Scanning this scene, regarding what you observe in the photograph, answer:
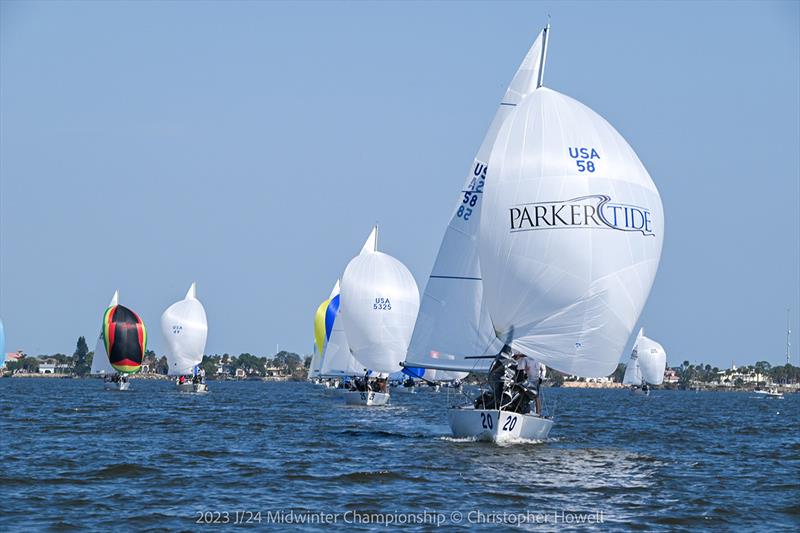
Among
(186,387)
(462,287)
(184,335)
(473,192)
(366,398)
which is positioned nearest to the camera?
(462,287)

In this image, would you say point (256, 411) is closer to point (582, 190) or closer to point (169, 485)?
point (582, 190)

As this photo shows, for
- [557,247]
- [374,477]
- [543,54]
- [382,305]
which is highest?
[543,54]

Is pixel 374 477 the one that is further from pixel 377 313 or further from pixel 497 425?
pixel 377 313

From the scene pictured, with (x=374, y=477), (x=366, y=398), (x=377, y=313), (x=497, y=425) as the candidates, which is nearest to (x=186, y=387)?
(x=366, y=398)

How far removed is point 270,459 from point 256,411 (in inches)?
975

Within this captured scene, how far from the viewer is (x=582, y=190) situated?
99.4ft

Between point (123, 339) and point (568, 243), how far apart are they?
6121cm

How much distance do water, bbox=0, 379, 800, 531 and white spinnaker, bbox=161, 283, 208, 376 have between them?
44760 millimetres

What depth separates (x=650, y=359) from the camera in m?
123

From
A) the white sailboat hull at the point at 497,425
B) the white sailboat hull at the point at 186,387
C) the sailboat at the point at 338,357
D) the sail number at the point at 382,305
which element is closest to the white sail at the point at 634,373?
the white sailboat hull at the point at 186,387

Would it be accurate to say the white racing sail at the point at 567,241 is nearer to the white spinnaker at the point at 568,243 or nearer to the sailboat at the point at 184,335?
the white spinnaker at the point at 568,243

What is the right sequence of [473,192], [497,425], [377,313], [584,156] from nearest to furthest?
[497,425] < [584,156] < [473,192] < [377,313]

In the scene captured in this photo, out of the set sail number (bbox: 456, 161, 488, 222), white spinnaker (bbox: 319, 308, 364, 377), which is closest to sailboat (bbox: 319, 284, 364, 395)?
white spinnaker (bbox: 319, 308, 364, 377)

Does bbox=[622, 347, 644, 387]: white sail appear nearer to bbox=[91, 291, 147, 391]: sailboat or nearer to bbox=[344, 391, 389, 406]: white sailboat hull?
bbox=[91, 291, 147, 391]: sailboat
